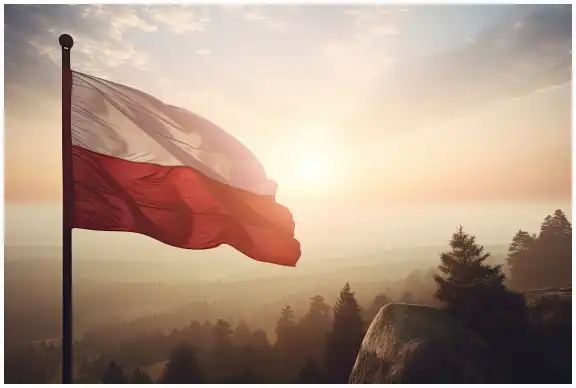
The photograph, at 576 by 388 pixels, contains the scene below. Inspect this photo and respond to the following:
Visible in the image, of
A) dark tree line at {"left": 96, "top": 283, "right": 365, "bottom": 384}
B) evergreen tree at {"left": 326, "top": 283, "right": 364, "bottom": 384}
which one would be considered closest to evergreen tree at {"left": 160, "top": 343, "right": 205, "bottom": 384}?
dark tree line at {"left": 96, "top": 283, "right": 365, "bottom": 384}

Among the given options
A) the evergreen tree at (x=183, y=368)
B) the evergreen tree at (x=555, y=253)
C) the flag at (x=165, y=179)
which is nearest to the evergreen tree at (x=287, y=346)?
the evergreen tree at (x=183, y=368)

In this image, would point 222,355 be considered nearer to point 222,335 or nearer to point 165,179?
point 222,335

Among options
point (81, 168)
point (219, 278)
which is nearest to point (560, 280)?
point (219, 278)

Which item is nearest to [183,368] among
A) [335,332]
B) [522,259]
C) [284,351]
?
[284,351]

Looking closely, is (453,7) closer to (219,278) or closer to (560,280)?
(560,280)

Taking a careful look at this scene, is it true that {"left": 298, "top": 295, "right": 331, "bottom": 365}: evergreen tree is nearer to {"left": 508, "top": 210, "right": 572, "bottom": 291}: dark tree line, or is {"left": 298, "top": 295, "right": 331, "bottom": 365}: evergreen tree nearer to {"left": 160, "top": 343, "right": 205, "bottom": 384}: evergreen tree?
{"left": 160, "top": 343, "right": 205, "bottom": 384}: evergreen tree

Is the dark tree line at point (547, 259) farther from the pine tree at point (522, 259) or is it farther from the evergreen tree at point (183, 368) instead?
the evergreen tree at point (183, 368)

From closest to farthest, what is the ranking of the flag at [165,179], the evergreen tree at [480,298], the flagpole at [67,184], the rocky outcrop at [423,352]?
the flagpole at [67,184] → the flag at [165,179] → the rocky outcrop at [423,352] → the evergreen tree at [480,298]
